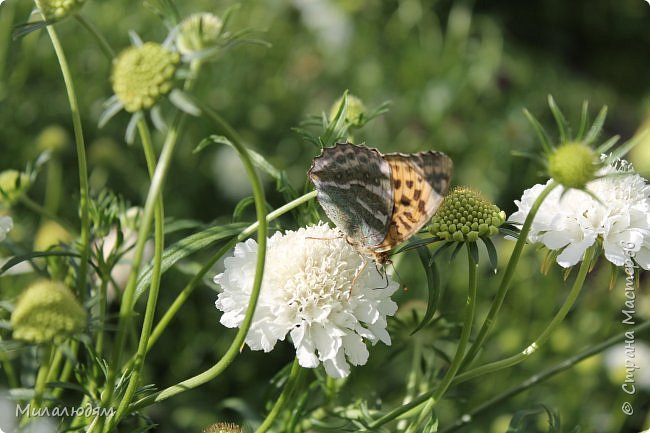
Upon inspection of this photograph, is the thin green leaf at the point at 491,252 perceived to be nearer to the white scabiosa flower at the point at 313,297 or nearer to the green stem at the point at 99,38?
the white scabiosa flower at the point at 313,297

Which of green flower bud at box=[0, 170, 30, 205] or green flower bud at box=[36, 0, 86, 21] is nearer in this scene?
green flower bud at box=[36, 0, 86, 21]

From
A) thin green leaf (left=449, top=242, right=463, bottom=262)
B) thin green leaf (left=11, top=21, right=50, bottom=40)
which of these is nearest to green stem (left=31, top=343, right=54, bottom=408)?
thin green leaf (left=11, top=21, right=50, bottom=40)

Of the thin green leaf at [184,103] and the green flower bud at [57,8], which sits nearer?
the thin green leaf at [184,103]

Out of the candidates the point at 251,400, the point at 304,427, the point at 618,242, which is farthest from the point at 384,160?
the point at 251,400

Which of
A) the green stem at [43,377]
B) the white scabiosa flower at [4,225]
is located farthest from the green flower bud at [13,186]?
the green stem at [43,377]

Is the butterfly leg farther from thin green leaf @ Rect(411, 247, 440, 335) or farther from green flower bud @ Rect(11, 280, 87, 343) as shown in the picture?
green flower bud @ Rect(11, 280, 87, 343)

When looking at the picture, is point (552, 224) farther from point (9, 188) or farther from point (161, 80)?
point (9, 188)
